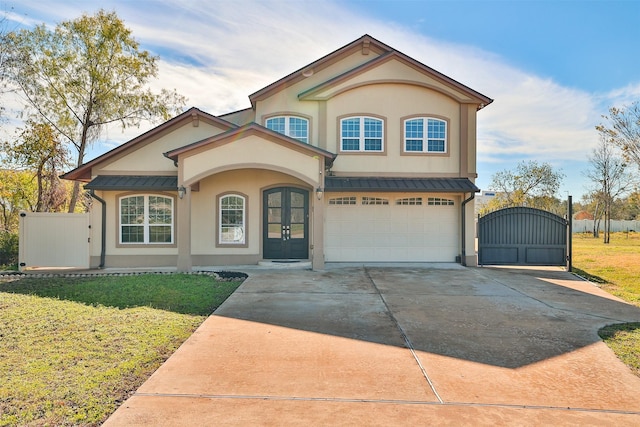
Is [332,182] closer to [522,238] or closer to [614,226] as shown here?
[522,238]

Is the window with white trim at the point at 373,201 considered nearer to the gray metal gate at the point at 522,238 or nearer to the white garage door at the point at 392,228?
the white garage door at the point at 392,228

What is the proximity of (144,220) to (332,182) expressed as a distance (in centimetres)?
678

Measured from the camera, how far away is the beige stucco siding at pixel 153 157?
43.6 feet

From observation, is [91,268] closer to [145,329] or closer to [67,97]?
[145,329]

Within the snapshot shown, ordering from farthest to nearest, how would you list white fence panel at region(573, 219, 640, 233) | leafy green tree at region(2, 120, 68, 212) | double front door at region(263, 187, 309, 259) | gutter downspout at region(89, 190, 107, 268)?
white fence panel at region(573, 219, 640, 233) < leafy green tree at region(2, 120, 68, 212) < double front door at region(263, 187, 309, 259) < gutter downspout at region(89, 190, 107, 268)

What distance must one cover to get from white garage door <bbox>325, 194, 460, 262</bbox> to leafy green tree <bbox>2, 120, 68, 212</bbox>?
40.9ft

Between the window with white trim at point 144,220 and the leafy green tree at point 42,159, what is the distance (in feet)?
19.1

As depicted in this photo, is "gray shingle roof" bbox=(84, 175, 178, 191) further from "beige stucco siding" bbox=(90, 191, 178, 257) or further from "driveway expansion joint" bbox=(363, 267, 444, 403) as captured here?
"driveway expansion joint" bbox=(363, 267, 444, 403)

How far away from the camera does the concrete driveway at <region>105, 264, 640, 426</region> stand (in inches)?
143

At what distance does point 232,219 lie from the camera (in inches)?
532

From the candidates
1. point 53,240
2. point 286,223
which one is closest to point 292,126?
point 286,223

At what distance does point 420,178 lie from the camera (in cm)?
1394

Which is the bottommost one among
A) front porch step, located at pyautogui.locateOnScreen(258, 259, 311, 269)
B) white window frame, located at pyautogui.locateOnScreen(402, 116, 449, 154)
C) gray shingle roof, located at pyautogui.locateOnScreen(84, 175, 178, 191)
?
front porch step, located at pyautogui.locateOnScreen(258, 259, 311, 269)

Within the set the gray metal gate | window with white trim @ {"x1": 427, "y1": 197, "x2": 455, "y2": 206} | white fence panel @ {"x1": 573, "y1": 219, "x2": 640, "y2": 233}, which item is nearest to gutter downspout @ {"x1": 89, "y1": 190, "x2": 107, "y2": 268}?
window with white trim @ {"x1": 427, "y1": 197, "x2": 455, "y2": 206}
